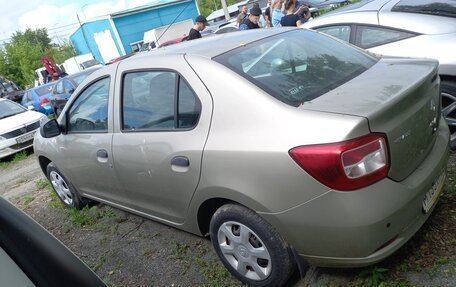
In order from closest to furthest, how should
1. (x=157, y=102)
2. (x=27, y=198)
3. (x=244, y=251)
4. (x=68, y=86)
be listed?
(x=244, y=251)
(x=157, y=102)
(x=27, y=198)
(x=68, y=86)

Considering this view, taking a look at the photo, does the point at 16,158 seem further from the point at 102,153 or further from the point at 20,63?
the point at 20,63

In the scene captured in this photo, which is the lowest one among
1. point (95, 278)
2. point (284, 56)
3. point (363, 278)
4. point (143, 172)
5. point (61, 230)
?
point (61, 230)

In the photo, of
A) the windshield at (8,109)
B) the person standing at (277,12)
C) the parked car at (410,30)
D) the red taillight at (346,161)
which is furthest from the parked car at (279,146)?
the windshield at (8,109)

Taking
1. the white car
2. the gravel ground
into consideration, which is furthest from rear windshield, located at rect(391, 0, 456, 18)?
the white car

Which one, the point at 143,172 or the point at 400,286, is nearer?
the point at 400,286

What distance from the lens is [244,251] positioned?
8.34 feet

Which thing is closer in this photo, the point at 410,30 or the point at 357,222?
the point at 357,222

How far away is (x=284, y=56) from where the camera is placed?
2770 millimetres

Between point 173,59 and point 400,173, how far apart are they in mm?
1663

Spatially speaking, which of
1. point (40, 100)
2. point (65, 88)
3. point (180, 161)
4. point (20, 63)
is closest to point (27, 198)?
point (180, 161)

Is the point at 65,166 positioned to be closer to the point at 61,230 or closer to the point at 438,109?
the point at 61,230

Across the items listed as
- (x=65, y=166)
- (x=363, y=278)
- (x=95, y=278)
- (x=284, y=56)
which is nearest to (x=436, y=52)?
(x=284, y=56)

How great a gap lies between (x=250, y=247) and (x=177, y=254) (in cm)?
102

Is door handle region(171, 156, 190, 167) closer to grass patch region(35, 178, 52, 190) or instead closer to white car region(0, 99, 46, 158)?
grass patch region(35, 178, 52, 190)
